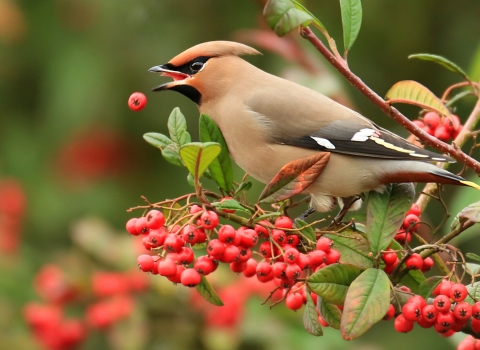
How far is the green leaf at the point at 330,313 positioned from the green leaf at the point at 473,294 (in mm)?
359

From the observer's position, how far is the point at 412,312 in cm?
211

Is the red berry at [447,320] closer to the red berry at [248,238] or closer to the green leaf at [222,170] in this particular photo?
the red berry at [248,238]

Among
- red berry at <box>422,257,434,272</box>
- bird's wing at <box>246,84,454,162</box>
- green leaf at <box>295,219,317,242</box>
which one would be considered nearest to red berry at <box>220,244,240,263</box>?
green leaf at <box>295,219,317,242</box>

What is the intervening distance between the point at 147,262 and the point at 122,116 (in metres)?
3.62

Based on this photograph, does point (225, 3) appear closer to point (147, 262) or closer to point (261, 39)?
point (261, 39)

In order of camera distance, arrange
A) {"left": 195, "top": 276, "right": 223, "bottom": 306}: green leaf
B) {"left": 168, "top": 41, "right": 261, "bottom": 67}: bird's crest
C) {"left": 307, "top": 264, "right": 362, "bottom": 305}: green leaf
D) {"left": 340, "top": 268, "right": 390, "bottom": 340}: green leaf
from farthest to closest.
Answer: {"left": 168, "top": 41, "right": 261, "bottom": 67}: bird's crest → {"left": 195, "top": 276, "right": 223, "bottom": 306}: green leaf → {"left": 307, "top": 264, "right": 362, "bottom": 305}: green leaf → {"left": 340, "top": 268, "right": 390, "bottom": 340}: green leaf

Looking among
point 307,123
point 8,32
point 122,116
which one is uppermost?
point 307,123

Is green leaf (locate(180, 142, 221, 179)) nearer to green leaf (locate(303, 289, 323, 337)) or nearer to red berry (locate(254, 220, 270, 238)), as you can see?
red berry (locate(254, 220, 270, 238))

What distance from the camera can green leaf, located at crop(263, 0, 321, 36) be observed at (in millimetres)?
1998

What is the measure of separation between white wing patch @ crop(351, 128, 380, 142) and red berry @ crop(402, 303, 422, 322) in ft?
2.87

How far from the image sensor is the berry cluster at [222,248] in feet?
6.99

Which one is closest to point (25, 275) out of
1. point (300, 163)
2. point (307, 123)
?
point (307, 123)

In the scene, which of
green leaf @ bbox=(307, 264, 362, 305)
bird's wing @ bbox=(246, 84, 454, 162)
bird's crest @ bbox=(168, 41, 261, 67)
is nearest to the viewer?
green leaf @ bbox=(307, 264, 362, 305)

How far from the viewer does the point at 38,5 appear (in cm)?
564
